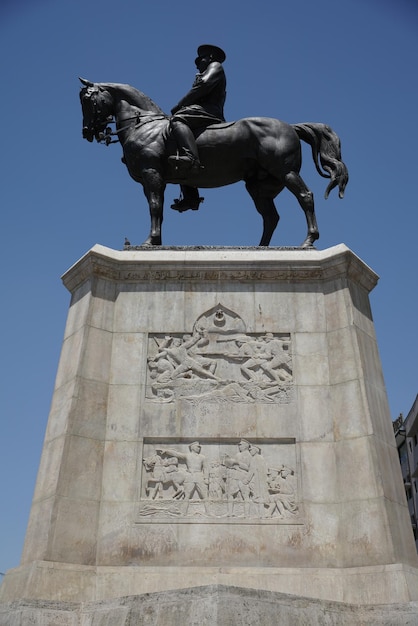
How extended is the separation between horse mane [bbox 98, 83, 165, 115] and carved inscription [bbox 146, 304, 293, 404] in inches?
183

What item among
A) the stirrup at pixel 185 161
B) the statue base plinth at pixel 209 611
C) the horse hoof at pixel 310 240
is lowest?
the statue base plinth at pixel 209 611

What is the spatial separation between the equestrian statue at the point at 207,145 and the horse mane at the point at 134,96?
0.06 ft

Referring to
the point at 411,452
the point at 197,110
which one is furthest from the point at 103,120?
the point at 411,452

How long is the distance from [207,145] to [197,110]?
732 mm

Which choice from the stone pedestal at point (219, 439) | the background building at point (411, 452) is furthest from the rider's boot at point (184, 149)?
the background building at point (411, 452)

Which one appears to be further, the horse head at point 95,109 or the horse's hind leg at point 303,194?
the horse head at point 95,109

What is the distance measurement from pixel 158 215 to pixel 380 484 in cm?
611

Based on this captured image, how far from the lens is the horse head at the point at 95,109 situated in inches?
547

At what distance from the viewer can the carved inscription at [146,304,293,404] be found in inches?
442

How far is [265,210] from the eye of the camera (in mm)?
14070

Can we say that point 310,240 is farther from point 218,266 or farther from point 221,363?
point 221,363

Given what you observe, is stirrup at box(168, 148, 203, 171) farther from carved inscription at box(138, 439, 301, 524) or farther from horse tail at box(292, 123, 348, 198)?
carved inscription at box(138, 439, 301, 524)

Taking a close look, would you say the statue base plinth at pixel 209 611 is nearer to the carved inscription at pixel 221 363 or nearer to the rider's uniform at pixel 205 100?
the carved inscription at pixel 221 363

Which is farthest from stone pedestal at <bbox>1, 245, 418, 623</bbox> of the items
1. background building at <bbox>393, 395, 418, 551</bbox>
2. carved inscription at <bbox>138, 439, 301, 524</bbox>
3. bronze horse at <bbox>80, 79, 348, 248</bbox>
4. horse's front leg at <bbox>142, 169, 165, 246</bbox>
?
background building at <bbox>393, 395, 418, 551</bbox>
